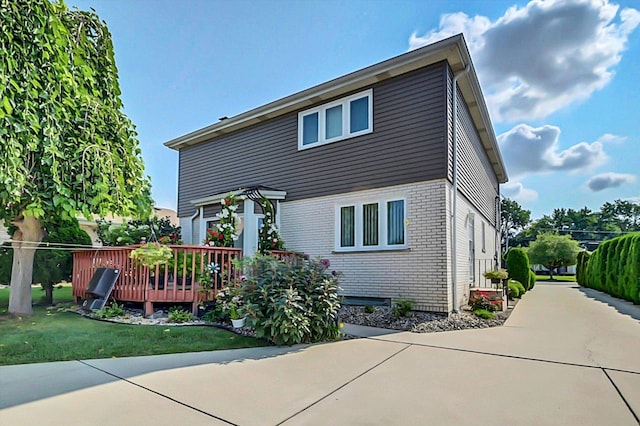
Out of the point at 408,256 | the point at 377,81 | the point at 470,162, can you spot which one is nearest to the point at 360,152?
the point at 377,81

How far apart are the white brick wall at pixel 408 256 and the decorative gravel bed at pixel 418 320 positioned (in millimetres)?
255

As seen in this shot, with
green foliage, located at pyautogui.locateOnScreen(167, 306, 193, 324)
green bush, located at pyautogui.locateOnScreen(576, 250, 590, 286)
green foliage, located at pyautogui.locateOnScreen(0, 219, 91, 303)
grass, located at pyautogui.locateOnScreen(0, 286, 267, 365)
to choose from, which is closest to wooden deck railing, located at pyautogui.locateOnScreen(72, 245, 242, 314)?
green foliage, located at pyautogui.locateOnScreen(167, 306, 193, 324)

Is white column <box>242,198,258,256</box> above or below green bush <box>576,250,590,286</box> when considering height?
above

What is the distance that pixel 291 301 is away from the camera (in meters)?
5.51

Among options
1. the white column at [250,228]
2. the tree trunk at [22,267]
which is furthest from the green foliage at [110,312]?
the white column at [250,228]

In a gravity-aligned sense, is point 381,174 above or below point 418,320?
above

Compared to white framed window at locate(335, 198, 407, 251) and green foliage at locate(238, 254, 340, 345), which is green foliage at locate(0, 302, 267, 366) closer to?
green foliage at locate(238, 254, 340, 345)

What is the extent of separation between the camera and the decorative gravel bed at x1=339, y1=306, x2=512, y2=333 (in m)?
6.97

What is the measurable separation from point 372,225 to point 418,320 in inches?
95.3

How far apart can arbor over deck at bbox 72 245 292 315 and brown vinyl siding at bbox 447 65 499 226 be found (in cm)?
527

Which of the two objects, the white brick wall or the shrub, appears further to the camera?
the shrub

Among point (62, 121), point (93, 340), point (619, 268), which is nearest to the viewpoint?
point (93, 340)

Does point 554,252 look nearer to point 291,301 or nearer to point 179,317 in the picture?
point 291,301

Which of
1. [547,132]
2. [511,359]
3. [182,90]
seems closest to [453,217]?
[511,359]
